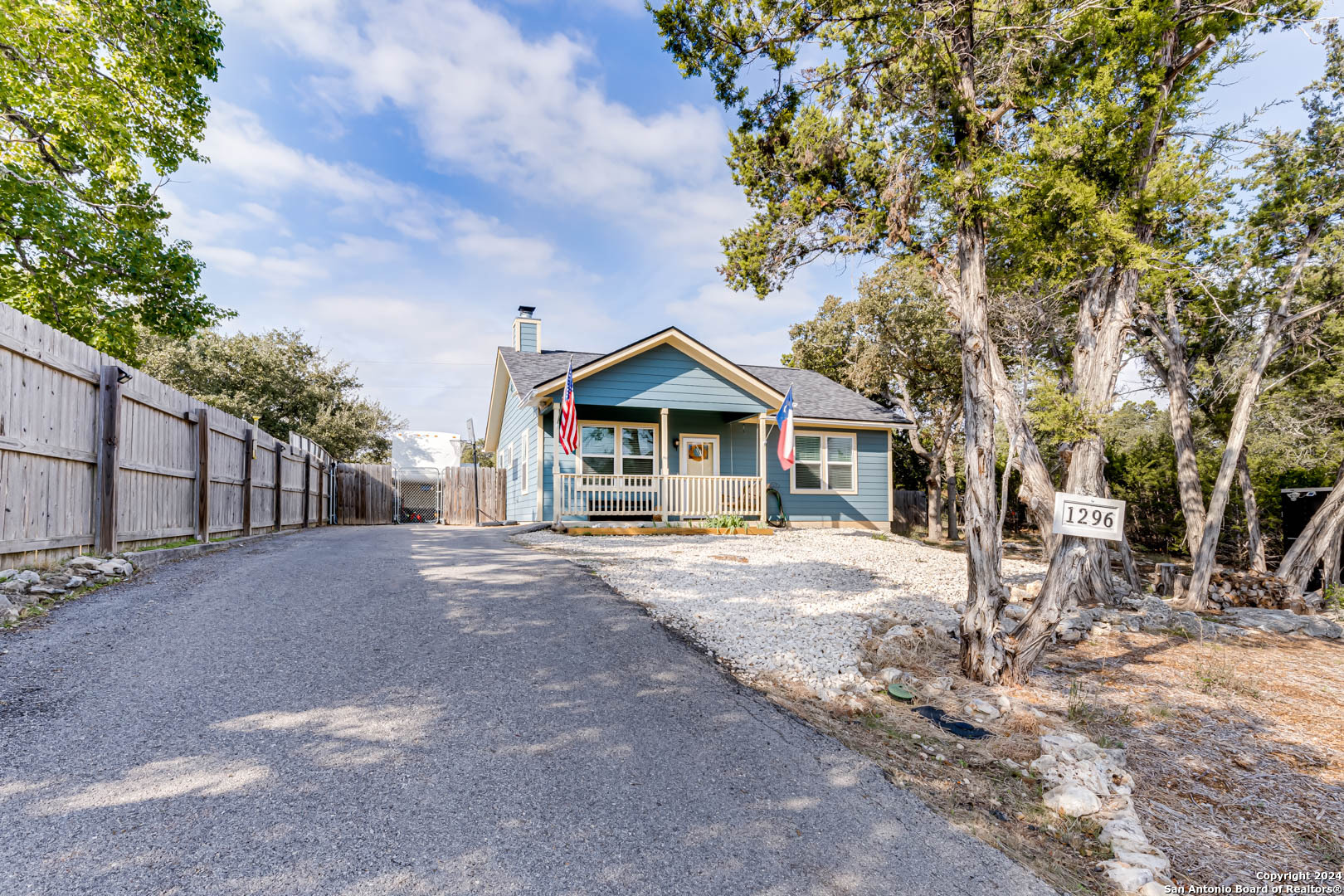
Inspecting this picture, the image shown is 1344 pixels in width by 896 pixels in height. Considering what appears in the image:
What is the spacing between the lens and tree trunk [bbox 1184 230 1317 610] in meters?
8.15

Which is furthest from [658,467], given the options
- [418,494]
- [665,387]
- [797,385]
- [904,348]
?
[418,494]

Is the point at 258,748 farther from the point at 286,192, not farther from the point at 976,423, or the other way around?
the point at 286,192

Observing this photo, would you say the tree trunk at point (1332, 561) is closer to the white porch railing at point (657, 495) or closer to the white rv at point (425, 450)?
the white porch railing at point (657, 495)

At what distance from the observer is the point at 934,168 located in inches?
182

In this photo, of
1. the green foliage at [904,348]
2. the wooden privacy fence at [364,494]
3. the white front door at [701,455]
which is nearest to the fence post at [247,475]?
the white front door at [701,455]

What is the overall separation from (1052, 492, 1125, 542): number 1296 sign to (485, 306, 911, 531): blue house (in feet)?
30.6

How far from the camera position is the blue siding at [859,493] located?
1589 centimetres

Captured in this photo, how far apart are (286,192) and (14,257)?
18.6ft

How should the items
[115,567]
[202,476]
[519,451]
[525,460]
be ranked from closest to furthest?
1. [115,567]
2. [202,476]
3. [525,460]
4. [519,451]

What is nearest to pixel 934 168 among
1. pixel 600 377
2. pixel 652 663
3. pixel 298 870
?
pixel 652 663

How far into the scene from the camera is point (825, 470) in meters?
16.3

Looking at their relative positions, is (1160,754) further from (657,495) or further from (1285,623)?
(657,495)

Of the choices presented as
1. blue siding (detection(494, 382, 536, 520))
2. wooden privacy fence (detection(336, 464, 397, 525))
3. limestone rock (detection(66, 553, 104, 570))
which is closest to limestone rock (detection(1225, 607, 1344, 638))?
limestone rock (detection(66, 553, 104, 570))

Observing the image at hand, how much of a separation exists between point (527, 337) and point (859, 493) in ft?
34.6
